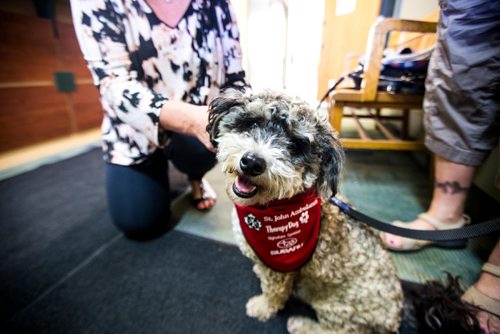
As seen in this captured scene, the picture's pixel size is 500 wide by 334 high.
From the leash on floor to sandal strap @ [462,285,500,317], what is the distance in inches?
11.1

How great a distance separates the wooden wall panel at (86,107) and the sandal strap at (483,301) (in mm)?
3280

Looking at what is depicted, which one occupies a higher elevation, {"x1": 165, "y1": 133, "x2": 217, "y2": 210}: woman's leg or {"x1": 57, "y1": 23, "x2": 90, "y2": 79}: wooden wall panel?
{"x1": 57, "y1": 23, "x2": 90, "y2": 79}: wooden wall panel

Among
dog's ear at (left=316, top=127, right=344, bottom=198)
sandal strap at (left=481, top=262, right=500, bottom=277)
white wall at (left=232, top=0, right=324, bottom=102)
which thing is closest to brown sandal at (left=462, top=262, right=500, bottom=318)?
sandal strap at (left=481, top=262, right=500, bottom=277)

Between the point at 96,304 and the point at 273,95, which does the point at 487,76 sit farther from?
the point at 96,304

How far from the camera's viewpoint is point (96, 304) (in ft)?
2.87

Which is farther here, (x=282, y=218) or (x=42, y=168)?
(x=42, y=168)

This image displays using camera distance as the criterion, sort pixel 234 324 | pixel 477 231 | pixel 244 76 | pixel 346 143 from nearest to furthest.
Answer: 1. pixel 477 231
2. pixel 244 76
3. pixel 234 324
4. pixel 346 143

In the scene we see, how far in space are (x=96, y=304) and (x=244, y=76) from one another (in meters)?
0.91

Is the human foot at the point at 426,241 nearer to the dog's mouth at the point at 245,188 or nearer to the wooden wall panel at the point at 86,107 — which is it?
the dog's mouth at the point at 245,188

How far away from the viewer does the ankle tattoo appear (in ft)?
3.37

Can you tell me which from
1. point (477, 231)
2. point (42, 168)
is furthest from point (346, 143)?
point (42, 168)

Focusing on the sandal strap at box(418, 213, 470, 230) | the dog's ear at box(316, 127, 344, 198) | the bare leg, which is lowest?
the sandal strap at box(418, 213, 470, 230)

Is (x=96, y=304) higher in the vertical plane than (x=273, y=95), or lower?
lower

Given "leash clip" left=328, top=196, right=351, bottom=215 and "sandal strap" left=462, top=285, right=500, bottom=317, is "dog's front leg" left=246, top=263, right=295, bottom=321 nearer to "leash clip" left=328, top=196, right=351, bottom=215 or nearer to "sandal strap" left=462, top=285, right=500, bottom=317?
"leash clip" left=328, top=196, right=351, bottom=215
